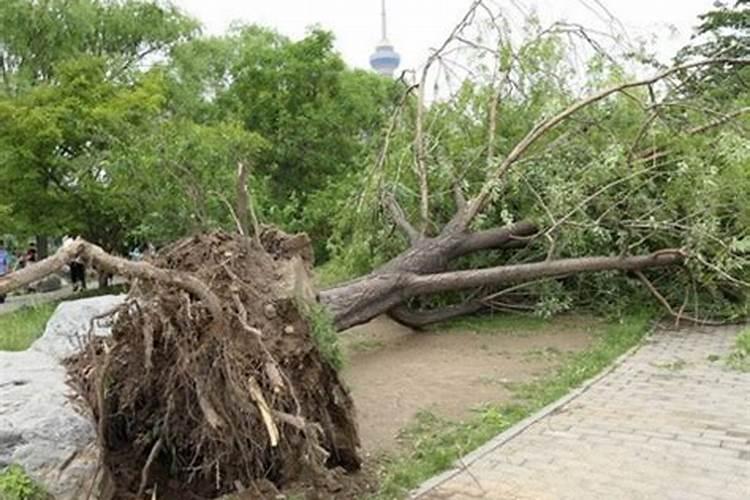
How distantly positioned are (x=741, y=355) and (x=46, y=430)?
21.4 feet

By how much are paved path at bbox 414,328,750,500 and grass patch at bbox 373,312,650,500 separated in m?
0.12

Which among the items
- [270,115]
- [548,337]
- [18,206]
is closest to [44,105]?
Result: [18,206]

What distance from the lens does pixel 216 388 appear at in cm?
385

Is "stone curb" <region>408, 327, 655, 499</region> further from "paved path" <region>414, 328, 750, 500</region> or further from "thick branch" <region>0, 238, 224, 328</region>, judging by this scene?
"thick branch" <region>0, 238, 224, 328</region>

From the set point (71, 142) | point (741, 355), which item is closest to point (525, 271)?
point (741, 355)

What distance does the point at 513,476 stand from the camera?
4.44m

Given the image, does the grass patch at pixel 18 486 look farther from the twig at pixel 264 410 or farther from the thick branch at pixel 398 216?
Answer: the thick branch at pixel 398 216

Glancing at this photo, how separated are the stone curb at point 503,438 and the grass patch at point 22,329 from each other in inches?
176

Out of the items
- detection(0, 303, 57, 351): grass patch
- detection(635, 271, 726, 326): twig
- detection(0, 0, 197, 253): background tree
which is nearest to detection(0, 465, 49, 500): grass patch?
detection(0, 303, 57, 351): grass patch

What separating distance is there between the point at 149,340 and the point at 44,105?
1064 cm

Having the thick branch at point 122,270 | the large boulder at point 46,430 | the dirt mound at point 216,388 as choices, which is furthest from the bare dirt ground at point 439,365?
the large boulder at point 46,430

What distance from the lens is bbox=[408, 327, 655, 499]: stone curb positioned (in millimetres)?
4359

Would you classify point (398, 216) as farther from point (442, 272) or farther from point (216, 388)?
point (216, 388)

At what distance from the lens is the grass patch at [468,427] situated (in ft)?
14.9
